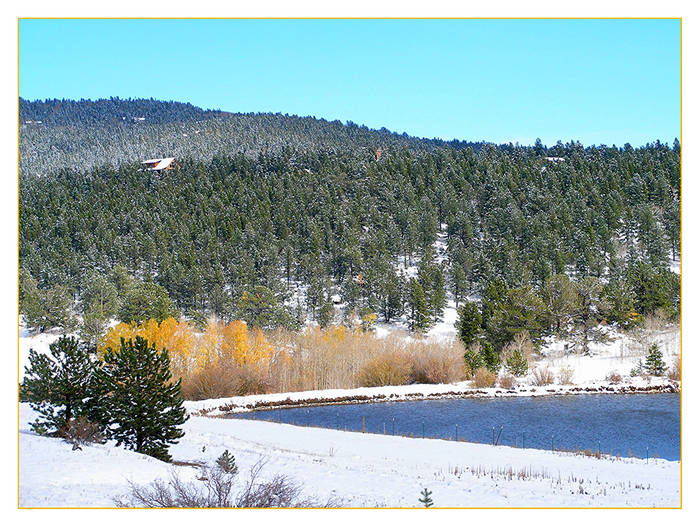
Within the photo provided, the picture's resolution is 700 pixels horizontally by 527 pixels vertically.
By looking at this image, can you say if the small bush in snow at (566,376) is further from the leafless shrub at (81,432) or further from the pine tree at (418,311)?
the leafless shrub at (81,432)

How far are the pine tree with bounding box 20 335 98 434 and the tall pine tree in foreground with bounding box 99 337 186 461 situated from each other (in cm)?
71

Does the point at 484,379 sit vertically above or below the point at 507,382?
above

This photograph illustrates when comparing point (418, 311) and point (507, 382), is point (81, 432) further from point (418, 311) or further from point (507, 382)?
point (418, 311)

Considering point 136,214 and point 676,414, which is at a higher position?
point 136,214

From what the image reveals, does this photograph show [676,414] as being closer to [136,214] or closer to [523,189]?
[523,189]

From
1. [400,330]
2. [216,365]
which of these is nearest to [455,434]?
[216,365]

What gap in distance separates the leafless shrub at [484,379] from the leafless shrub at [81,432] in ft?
128

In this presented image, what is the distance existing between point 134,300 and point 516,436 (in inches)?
2275

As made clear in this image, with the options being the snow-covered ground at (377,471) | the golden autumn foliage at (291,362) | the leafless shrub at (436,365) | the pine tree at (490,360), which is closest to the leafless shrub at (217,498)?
the snow-covered ground at (377,471)

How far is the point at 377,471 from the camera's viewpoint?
77.0 ft

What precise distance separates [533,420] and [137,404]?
27683mm

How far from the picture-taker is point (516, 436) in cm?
3709

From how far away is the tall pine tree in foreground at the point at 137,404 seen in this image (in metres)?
22.8

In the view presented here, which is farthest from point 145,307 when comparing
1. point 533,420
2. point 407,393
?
point 533,420
